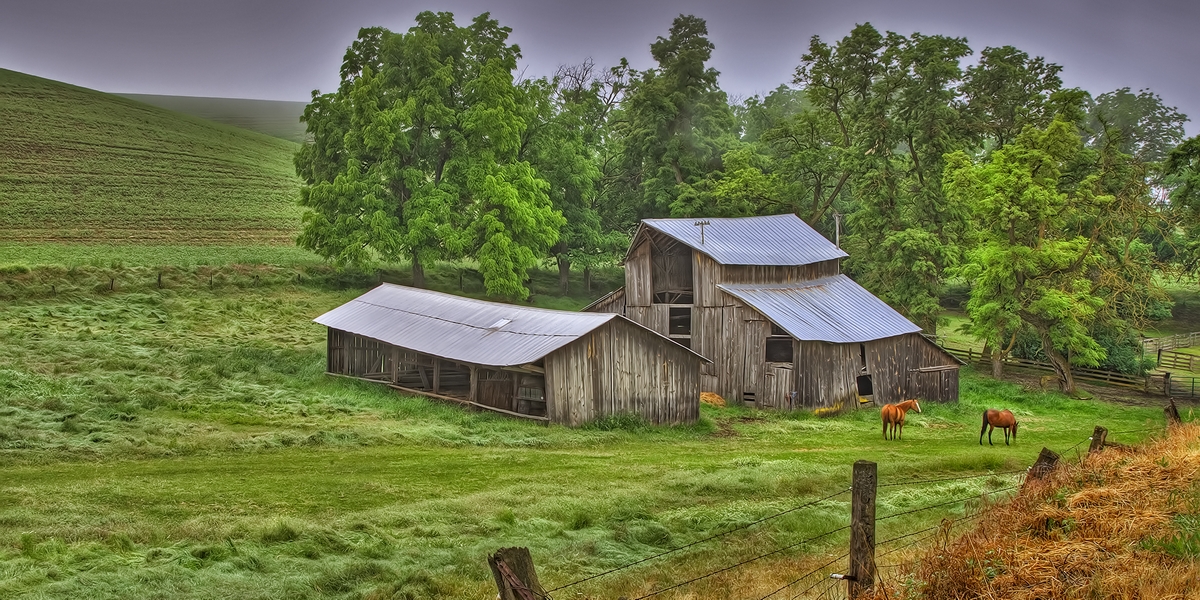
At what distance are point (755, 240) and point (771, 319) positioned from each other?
7234 mm

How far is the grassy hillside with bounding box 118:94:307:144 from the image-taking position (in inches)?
5314

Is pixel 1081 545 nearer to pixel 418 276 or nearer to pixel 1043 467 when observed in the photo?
pixel 1043 467

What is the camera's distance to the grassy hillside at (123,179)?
58.6m

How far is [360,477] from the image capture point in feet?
73.5

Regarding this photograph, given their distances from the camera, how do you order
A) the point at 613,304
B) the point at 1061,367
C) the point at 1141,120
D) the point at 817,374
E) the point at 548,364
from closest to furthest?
the point at 548,364 → the point at 817,374 → the point at 613,304 → the point at 1061,367 → the point at 1141,120

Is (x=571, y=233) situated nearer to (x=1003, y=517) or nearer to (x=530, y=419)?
(x=530, y=419)

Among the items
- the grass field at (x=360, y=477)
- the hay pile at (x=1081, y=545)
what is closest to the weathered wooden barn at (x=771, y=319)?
the grass field at (x=360, y=477)

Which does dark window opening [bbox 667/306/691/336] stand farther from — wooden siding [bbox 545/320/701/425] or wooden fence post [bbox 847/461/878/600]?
wooden fence post [bbox 847/461/878/600]

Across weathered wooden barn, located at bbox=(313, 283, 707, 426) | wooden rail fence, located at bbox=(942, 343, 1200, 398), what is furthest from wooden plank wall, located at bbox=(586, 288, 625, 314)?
wooden rail fence, located at bbox=(942, 343, 1200, 398)

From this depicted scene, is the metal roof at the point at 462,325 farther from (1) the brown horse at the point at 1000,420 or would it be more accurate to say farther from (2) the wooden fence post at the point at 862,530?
(2) the wooden fence post at the point at 862,530

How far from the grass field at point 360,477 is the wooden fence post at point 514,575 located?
6458 mm

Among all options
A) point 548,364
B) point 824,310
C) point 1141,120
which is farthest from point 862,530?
point 1141,120

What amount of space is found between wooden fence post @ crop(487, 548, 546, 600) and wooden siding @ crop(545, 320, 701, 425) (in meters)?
22.5

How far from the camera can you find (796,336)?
36.8m
